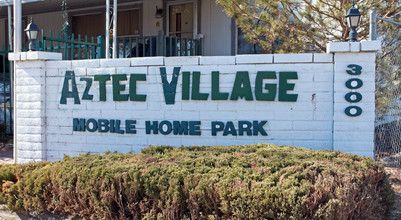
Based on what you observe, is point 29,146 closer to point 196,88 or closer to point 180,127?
point 180,127

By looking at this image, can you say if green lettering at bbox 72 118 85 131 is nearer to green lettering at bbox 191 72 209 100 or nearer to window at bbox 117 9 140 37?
green lettering at bbox 191 72 209 100

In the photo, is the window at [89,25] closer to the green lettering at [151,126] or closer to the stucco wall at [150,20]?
the stucco wall at [150,20]

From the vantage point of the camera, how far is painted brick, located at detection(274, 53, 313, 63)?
18.6ft

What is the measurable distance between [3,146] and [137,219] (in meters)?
7.10

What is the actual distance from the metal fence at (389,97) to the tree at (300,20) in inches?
18.0

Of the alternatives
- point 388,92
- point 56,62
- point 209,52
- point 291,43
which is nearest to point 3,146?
point 56,62

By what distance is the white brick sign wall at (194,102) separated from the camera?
552cm

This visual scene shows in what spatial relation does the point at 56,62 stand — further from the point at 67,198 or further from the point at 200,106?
the point at 67,198

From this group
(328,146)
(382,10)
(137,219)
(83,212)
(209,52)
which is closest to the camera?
(137,219)

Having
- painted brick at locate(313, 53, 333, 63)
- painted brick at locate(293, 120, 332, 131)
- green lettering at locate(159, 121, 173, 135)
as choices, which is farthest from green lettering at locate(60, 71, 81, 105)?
painted brick at locate(313, 53, 333, 63)

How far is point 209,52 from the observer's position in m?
10.9

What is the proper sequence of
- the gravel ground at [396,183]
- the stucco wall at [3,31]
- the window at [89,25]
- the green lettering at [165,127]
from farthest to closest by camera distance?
the stucco wall at [3,31]
the window at [89,25]
the green lettering at [165,127]
the gravel ground at [396,183]

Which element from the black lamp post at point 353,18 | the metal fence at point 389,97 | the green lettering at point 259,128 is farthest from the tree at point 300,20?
the green lettering at point 259,128

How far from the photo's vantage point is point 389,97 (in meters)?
6.59
